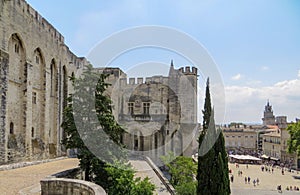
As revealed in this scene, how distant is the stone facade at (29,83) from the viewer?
607 inches

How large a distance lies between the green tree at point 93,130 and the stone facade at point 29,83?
239 inches

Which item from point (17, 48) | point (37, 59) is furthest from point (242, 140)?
point (17, 48)

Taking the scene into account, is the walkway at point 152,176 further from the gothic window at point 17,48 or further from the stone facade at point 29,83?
the gothic window at point 17,48

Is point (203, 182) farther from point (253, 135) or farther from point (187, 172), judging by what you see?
point (253, 135)

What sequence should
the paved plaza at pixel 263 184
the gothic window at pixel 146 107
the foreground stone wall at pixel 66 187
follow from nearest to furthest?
1. the foreground stone wall at pixel 66 187
2. the paved plaza at pixel 263 184
3. the gothic window at pixel 146 107

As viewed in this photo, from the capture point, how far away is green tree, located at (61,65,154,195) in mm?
10531

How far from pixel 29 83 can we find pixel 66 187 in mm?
12670

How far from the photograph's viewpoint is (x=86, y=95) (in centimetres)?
1102

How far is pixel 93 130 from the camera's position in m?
10.8

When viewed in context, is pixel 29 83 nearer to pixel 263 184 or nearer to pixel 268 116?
pixel 263 184

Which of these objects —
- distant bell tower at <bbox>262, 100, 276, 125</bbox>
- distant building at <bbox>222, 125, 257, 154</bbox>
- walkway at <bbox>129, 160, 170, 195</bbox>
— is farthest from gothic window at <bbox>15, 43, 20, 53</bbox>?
distant bell tower at <bbox>262, 100, 276, 125</bbox>

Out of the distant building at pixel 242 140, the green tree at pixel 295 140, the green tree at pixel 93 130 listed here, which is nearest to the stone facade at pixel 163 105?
the green tree at pixel 295 140

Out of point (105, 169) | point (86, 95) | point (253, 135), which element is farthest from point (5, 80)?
point (253, 135)

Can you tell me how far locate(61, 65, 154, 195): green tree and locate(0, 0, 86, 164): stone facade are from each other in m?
6.08
